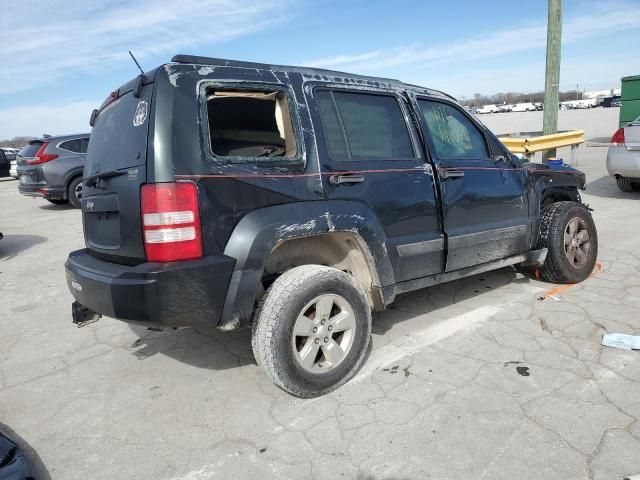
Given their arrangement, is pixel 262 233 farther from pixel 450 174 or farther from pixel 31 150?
pixel 31 150

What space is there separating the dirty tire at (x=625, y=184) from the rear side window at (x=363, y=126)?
7.24m

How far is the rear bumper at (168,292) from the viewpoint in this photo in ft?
7.81

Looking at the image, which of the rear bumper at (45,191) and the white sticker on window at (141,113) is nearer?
the white sticker on window at (141,113)

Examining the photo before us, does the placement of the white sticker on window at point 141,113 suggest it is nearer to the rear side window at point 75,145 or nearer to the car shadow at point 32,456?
the car shadow at point 32,456

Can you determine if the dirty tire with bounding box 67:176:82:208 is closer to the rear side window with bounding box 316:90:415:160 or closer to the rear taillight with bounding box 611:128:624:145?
the rear side window with bounding box 316:90:415:160

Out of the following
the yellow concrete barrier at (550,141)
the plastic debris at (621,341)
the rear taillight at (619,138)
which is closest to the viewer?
the plastic debris at (621,341)

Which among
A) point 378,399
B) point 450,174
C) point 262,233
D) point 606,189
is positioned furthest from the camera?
point 606,189

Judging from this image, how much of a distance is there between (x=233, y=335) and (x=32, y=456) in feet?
5.26

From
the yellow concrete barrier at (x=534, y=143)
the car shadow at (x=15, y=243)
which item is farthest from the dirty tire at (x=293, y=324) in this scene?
the car shadow at (x=15, y=243)

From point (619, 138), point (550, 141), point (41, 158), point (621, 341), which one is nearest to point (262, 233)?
point (621, 341)

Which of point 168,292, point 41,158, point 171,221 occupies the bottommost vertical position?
point 168,292

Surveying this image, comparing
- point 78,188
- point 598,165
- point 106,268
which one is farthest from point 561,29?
point 78,188

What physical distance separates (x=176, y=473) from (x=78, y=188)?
10.1m

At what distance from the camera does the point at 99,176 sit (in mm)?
2881
